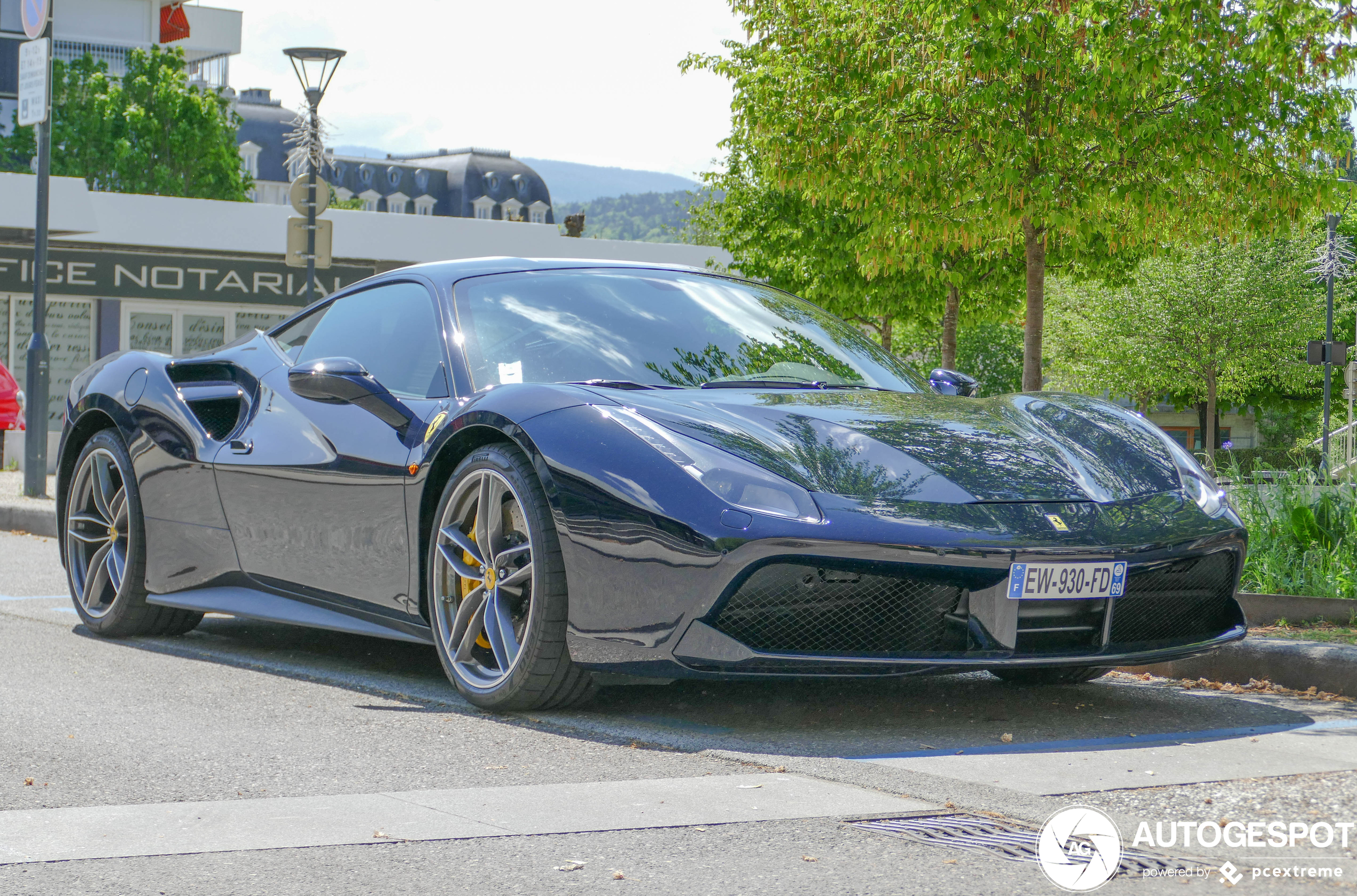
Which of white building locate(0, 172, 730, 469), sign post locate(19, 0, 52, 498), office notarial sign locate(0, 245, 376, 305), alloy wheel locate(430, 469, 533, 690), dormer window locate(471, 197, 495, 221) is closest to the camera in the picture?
alloy wheel locate(430, 469, 533, 690)

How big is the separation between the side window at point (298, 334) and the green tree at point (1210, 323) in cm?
4193

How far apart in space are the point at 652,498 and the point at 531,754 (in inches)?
27.1

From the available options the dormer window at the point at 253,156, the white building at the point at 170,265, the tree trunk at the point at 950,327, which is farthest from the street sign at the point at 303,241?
the dormer window at the point at 253,156

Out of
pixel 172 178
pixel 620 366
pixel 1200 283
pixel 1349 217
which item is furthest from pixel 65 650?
pixel 1349 217

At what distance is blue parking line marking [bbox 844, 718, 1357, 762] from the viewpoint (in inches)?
154

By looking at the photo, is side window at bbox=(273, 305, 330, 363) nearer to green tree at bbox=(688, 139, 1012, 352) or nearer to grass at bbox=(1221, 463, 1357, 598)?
grass at bbox=(1221, 463, 1357, 598)

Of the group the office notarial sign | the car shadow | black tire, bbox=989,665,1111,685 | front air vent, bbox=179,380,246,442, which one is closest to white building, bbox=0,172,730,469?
the office notarial sign

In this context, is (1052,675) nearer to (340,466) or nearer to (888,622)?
(888,622)

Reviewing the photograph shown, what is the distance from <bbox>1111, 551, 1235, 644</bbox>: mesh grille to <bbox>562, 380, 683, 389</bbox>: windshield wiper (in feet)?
4.57

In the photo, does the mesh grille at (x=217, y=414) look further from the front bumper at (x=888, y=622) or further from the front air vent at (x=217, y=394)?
the front bumper at (x=888, y=622)

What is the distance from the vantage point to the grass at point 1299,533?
19.6 ft

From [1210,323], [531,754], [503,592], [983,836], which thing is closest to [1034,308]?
[503,592]

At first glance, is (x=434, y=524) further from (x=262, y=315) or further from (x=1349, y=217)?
(x=1349, y=217)

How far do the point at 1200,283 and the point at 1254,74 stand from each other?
40.5 metres
